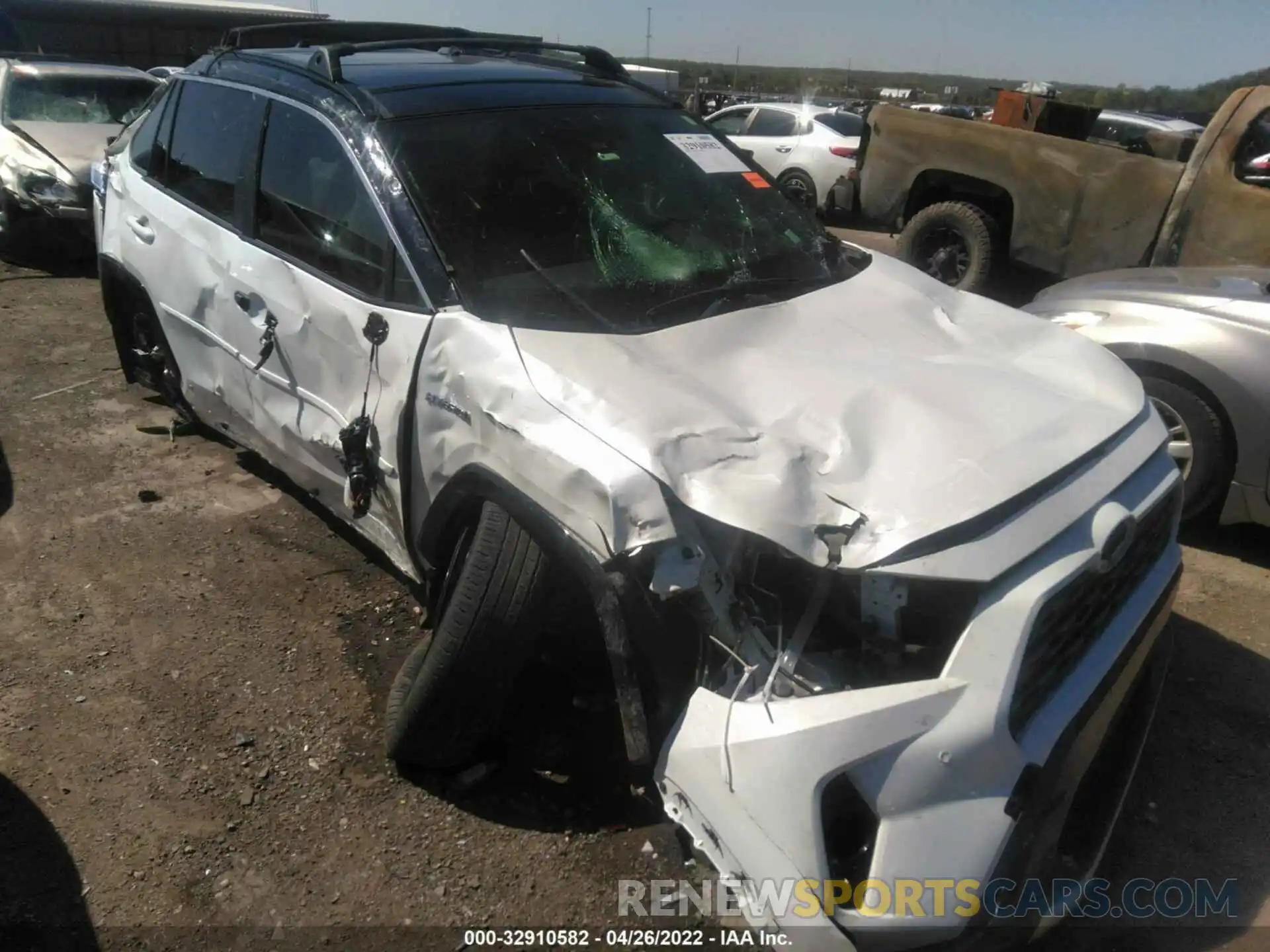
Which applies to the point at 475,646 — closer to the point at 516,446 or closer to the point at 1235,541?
the point at 516,446

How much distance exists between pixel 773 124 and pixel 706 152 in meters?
10.6

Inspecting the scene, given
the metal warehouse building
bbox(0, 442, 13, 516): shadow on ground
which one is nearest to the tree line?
bbox(0, 442, 13, 516): shadow on ground

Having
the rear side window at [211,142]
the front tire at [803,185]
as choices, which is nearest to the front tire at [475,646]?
the rear side window at [211,142]

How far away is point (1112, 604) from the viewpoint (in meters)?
2.22

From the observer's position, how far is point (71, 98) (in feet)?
28.8

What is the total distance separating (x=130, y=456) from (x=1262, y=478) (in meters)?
4.91

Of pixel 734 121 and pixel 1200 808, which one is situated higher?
pixel 734 121

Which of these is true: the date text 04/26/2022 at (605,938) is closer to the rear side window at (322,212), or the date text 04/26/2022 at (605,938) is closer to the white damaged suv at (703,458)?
the white damaged suv at (703,458)

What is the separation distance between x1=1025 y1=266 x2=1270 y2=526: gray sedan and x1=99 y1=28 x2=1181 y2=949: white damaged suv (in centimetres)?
131

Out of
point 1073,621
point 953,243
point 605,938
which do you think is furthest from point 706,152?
point 953,243

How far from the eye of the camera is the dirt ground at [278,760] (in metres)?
2.31

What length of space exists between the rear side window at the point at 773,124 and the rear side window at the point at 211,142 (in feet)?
33.7

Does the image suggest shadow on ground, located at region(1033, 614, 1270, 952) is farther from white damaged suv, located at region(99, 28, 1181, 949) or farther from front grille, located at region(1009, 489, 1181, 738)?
front grille, located at region(1009, 489, 1181, 738)

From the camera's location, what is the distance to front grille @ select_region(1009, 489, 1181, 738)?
1858 mm
